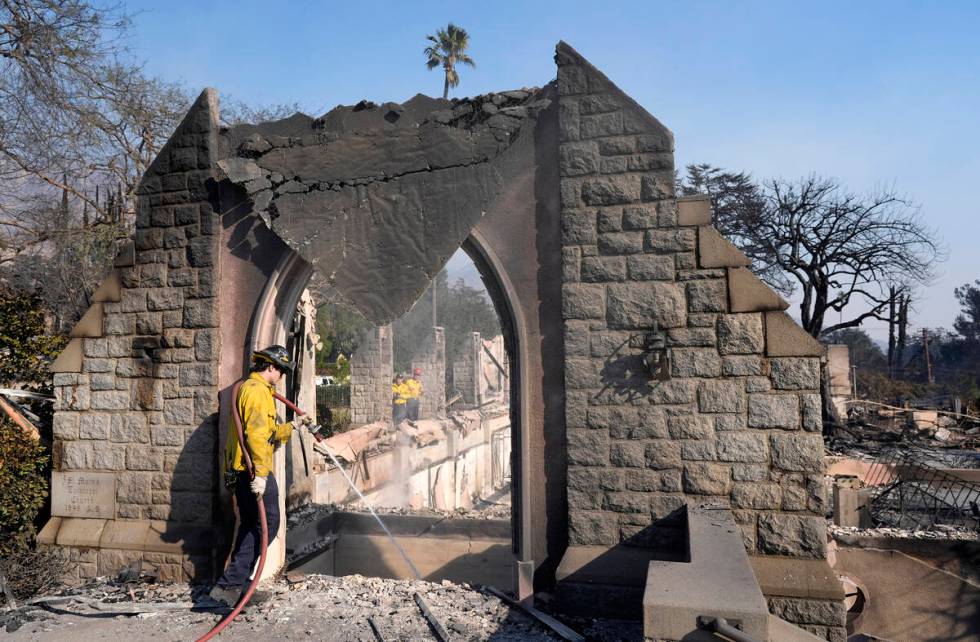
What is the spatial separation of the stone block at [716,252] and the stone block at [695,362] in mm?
614

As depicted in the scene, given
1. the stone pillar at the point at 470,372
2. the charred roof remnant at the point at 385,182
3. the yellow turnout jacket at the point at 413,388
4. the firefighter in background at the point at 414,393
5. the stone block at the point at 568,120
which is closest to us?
the stone block at the point at 568,120

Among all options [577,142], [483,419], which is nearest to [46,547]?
[577,142]

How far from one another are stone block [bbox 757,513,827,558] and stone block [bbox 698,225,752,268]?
174cm

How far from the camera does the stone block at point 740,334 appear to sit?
4648 mm

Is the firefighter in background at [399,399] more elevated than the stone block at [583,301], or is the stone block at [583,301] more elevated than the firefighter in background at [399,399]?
the stone block at [583,301]

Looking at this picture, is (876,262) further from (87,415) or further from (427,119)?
(87,415)

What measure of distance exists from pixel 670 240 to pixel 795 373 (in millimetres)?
1246

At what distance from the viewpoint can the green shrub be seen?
19.5ft

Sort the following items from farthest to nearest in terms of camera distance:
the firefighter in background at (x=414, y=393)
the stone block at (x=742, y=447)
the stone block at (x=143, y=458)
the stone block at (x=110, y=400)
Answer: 1. the firefighter in background at (x=414, y=393)
2. the stone block at (x=110, y=400)
3. the stone block at (x=143, y=458)
4. the stone block at (x=742, y=447)

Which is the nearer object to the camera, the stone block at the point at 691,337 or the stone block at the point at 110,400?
the stone block at the point at 691,337

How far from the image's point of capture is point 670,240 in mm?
4840

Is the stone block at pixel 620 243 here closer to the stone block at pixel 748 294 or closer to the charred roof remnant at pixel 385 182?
the stone block at pixel 748 294

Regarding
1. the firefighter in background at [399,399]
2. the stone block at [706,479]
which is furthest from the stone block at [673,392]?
the firefighter in background at [399,399]

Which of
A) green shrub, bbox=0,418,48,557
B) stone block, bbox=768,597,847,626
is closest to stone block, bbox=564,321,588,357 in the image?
stone block, bbox=768,597,847,626
